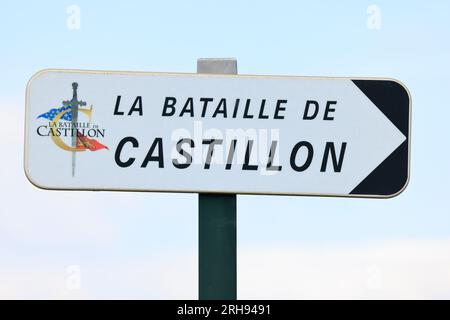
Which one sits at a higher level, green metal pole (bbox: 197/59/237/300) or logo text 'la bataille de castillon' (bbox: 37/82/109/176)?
logo text 'la bataille de castillon' (bbox: 37/82/109/176)

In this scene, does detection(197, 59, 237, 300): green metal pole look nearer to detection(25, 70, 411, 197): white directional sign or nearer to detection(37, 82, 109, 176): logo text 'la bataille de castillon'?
detection(25, 70, 411, 197): white directional sign

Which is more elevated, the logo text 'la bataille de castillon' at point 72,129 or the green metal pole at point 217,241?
the logo text 'la bataille de castillon' at point 72,129

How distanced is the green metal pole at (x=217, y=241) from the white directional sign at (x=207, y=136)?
101mm

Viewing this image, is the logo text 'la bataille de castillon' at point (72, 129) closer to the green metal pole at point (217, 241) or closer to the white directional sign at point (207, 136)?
the white directional sign at point (207, 136)

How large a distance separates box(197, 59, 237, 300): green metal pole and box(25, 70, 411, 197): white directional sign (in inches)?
4.0

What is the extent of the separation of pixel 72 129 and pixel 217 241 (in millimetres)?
1448


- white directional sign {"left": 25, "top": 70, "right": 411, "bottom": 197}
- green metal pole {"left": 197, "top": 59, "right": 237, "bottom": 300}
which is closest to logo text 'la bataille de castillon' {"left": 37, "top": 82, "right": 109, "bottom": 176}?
white directional sign {"left": 25, "top": 70, "right": 411, "bottom": 197}

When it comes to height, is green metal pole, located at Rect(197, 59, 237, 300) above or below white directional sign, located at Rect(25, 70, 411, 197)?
below

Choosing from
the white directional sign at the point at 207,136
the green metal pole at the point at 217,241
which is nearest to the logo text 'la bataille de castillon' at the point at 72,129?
the white directional sign at the point at 207,136

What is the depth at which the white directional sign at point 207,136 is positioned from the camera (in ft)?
26.2

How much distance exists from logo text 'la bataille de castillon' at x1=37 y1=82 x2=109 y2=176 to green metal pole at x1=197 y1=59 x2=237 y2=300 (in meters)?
0.94

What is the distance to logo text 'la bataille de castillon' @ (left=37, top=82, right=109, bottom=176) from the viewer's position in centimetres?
804
